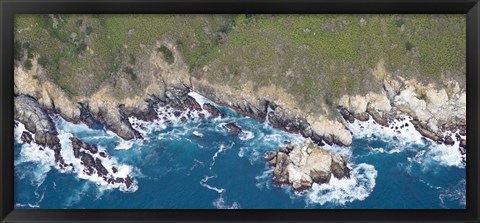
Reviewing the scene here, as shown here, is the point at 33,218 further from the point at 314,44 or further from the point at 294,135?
the point at 314,44

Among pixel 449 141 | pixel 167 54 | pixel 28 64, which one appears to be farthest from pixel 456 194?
pixel 28 64

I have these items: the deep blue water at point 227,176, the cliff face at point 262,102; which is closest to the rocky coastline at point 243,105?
the cliff face at point 262,102

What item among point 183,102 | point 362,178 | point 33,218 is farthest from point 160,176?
point 362,178

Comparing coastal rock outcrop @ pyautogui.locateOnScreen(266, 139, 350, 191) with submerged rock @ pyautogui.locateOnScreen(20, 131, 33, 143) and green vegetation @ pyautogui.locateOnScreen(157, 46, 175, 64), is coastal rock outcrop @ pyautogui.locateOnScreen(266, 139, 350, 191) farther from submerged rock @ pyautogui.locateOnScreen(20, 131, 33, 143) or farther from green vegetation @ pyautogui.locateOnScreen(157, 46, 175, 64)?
submerged rock @ pyautogui.locateOnScreen(20, 131, 33, 143)

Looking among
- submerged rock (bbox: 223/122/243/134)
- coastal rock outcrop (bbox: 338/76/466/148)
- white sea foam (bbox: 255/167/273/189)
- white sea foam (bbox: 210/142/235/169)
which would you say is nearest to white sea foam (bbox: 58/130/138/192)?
white sea foam (bbox: 210/142/235/169)
